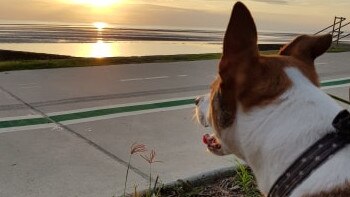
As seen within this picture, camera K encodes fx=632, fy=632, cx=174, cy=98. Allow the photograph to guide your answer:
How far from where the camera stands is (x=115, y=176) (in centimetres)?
545

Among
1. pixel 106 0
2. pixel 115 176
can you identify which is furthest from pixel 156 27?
pixel 115 176

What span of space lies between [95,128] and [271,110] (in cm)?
449

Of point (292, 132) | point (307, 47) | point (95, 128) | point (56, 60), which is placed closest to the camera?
point (292, 132)

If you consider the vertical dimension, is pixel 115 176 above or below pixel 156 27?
above

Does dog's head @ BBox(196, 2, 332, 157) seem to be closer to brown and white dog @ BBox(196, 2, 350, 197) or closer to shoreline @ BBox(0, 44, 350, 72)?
brown and white dog @ BBox(196, 2, 350, 197)

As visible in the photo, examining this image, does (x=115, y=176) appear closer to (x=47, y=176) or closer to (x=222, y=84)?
(x=47, y=176)

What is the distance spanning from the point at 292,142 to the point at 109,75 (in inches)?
305

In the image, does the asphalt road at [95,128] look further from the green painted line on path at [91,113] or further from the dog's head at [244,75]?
the dog's head at [244,75]

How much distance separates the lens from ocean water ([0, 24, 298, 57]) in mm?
15055

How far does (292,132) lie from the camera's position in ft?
8.72

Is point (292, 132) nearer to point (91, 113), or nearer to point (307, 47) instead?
point (307, 47)

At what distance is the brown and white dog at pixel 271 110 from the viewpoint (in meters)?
2.58

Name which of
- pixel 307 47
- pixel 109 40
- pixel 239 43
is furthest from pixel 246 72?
pixel 109 40

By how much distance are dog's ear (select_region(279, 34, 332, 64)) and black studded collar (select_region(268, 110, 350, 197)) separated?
18.7 inches
